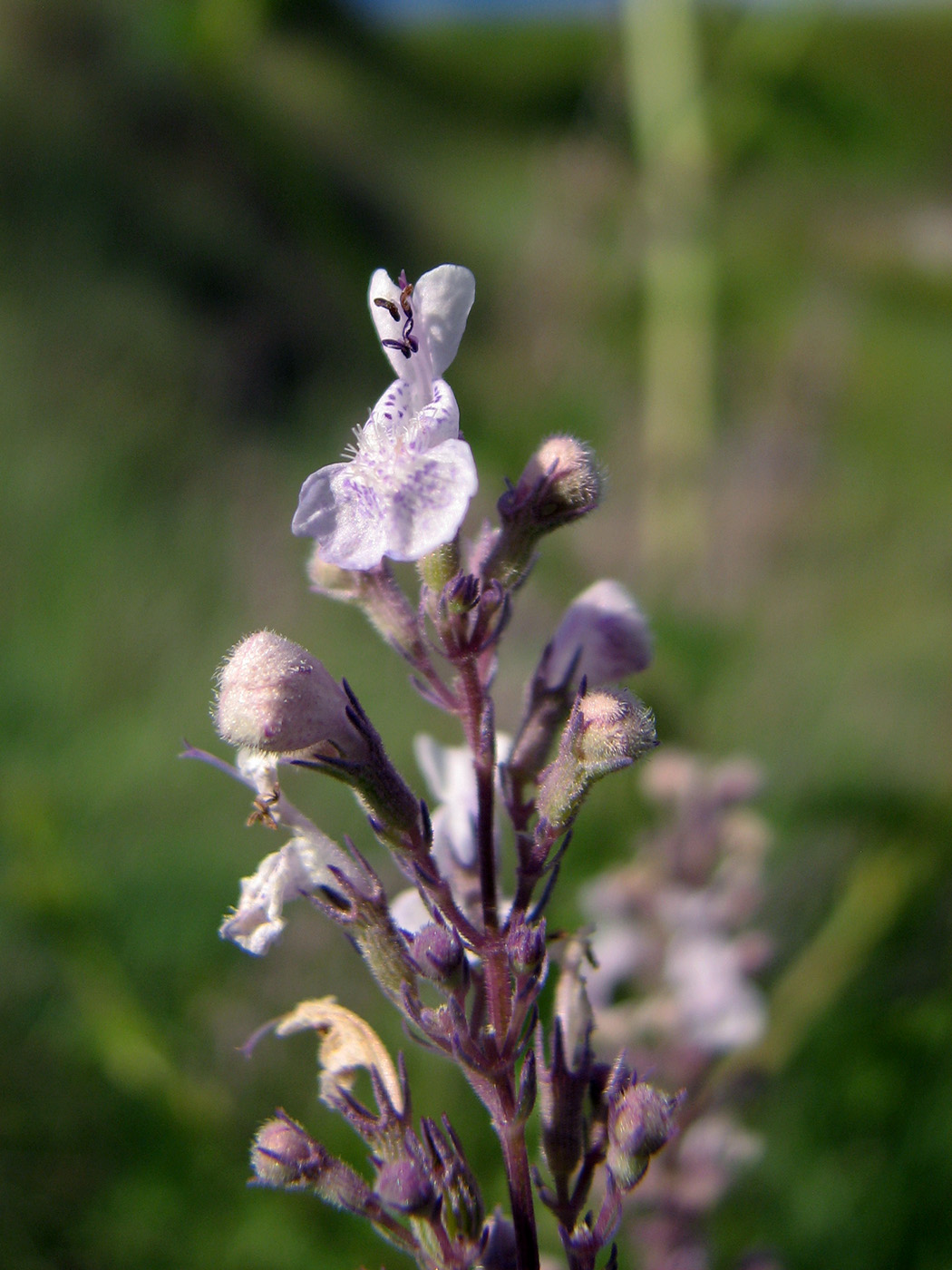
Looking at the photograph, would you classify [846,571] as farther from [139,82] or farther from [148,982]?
[139,82]

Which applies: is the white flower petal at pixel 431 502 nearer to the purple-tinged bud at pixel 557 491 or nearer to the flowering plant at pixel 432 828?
the flowering plant at pixel 432 828

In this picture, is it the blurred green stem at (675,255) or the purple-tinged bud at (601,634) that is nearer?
the purple-tinged bud at (601,634)

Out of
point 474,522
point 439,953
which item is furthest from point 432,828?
point 474,522

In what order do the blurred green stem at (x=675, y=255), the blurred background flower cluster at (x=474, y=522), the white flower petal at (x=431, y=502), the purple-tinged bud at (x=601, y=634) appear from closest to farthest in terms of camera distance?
the white flower petal at (x=431, y=502) → the purple-tinged bud at (x=601, y=634) → the blurred background flower cluster at (x=474, y=522) → the blurred green stem at (x=675, y=255)

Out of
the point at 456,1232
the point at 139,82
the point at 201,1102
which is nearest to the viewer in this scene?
the point at 456,1232

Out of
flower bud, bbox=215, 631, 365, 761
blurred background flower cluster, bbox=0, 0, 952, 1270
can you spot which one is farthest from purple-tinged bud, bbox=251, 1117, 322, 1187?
blurred background flower cluster, bbox=0, 0, 952, 1270

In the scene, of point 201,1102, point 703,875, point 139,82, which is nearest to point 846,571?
point 703,875

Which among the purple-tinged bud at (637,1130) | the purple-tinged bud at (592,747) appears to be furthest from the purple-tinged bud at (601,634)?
the purple-tinged bud at (637,1130)
